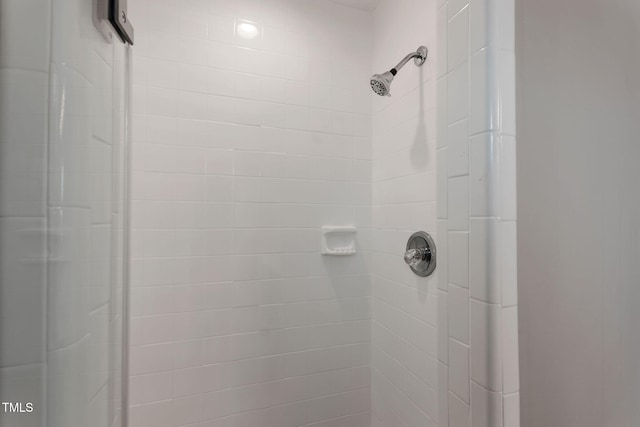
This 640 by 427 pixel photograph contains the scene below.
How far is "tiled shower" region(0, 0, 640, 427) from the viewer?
37cm

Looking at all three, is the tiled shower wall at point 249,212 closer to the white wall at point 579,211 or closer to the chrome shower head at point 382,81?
the chrome shower head at point 382,81

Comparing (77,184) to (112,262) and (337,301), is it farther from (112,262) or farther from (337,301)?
(337,301)

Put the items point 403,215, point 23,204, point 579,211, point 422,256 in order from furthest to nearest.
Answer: point 403,215 < point 422,256 < point 579,211 < point 23,204

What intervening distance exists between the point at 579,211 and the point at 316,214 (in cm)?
102

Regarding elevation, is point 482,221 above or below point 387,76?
below

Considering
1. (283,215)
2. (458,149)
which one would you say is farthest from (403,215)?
(458,149)

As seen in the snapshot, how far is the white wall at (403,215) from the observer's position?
1.14 metres

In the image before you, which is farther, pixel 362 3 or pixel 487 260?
pixel 362 3

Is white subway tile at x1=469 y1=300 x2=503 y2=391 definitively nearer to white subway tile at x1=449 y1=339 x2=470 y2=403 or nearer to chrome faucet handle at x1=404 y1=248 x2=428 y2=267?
white subway tile at x1=449 y1=339 x2=470 y2=403

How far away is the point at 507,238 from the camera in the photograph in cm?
56

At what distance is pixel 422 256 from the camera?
112 centimetres

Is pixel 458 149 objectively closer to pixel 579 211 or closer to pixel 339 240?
pixel 579 211

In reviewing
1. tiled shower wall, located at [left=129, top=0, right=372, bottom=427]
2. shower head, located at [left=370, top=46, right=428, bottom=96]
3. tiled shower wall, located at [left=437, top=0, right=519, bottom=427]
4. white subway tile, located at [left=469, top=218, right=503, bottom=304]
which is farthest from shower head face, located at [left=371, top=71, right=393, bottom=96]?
white subway tile, located at [left=469, top=218, right=503, bottom=304]

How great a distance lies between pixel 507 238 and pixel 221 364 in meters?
1.28
